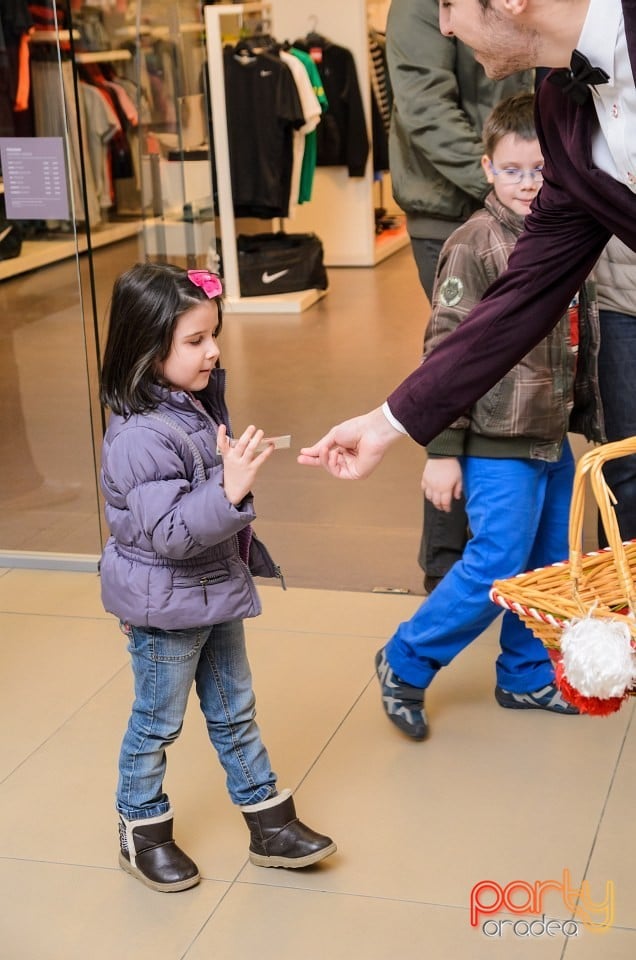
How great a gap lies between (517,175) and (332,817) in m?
1.42

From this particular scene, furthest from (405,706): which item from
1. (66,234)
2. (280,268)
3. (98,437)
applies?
(280,268)

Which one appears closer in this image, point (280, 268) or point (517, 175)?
point (517, 175)

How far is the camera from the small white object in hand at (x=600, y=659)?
153 cm

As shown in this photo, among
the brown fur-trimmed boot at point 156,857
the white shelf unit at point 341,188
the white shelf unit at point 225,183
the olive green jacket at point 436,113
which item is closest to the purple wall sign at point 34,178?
the olive green jacket at point 436,113

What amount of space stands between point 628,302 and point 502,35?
54.0 inches

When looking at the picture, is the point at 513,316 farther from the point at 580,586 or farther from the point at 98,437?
the point at 98,437

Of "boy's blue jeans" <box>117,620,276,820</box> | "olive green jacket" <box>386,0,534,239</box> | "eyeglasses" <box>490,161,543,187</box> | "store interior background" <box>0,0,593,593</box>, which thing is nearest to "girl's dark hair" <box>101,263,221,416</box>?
"boy's blue jeans" <box>117,620,276,820</box>

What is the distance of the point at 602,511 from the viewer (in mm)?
1673

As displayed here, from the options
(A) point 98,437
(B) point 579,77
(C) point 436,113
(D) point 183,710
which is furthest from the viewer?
(A) point 98,437

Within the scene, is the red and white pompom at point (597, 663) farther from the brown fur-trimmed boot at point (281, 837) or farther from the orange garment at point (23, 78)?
the orange garment at point (23, 78)

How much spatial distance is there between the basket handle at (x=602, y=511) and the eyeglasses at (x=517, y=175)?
1.08 meters

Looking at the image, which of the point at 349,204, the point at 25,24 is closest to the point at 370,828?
the point at 25,24

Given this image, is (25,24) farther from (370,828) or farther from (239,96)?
(239,96)

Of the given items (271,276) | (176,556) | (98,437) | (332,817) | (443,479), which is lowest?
(271,276)
